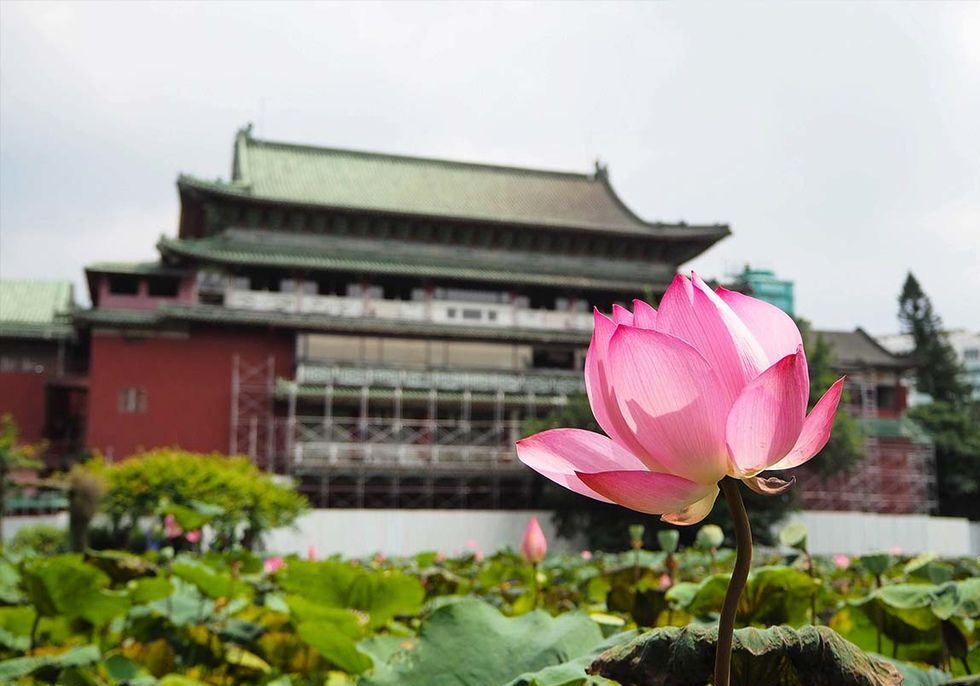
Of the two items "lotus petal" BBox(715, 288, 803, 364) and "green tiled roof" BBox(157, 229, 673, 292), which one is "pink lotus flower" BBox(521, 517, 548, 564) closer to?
"lotus petal" BBox(715, 288, 803, 364)

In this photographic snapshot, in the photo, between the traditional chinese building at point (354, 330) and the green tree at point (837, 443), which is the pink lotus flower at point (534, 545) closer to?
the traditional chinese building at point (354, 330)

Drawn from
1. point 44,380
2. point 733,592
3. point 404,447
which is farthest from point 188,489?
point 733,592

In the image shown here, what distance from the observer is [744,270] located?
2139 centimetres

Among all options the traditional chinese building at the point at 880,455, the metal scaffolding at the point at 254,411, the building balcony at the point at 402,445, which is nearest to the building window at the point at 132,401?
the metal scaffolding at the point at 254,411

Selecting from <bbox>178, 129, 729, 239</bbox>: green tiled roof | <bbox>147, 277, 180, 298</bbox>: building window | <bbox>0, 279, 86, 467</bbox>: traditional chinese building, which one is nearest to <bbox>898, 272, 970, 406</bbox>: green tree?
<bbox>178, 129, 729, 239</bbox>: green tiled roof

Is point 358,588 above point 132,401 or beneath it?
beneath

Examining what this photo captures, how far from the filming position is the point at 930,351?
24.1m

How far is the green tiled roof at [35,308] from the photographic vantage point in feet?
55.0

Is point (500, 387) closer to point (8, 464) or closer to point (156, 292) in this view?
point (156, 292)

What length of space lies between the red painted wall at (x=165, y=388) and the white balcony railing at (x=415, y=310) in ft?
2.42

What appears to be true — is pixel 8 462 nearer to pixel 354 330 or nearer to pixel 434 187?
pixel 354 330

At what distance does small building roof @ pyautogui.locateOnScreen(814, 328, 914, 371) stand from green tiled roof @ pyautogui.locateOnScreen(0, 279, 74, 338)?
1423 centimetres

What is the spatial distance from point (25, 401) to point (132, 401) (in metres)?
2.89

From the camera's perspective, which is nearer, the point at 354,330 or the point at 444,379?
the point at 354,330
